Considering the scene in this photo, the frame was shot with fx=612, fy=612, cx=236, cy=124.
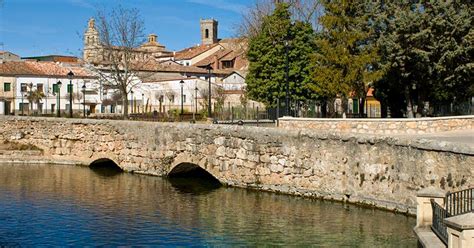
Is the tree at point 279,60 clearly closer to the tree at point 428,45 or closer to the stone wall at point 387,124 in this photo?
the tree at point 428,45

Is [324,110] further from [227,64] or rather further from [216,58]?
[216,58]

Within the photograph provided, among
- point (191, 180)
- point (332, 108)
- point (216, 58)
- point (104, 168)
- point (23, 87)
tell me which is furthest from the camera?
point (216, 58)

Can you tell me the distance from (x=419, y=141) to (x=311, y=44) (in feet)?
85.7

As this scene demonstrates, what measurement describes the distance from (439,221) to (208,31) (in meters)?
131

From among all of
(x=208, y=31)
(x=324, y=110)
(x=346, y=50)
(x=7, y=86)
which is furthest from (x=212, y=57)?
(x=346, y=50)

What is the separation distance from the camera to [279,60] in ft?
141

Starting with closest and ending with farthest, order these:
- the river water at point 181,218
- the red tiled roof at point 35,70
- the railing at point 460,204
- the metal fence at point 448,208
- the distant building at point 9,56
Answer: the metal fence at point 448,208, the railing at point 460,204, the river water at point 181,218, the red tiled roof at point 35,70, the distant building at point 9,56

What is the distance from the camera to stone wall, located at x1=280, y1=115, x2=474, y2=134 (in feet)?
92.4

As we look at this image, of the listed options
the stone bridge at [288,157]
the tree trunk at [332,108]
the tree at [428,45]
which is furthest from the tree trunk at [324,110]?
the stone bridge at [288,157]

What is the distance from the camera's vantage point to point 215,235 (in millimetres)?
17266

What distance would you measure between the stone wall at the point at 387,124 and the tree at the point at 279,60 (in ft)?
40.5

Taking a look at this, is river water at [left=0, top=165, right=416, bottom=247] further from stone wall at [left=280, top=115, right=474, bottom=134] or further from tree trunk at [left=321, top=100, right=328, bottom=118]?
tree trunk at [left=321, top=100, right=328, bottom=118]

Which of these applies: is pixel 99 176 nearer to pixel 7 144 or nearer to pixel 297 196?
pixel 7 144

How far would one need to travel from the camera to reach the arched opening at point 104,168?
3134 cm
